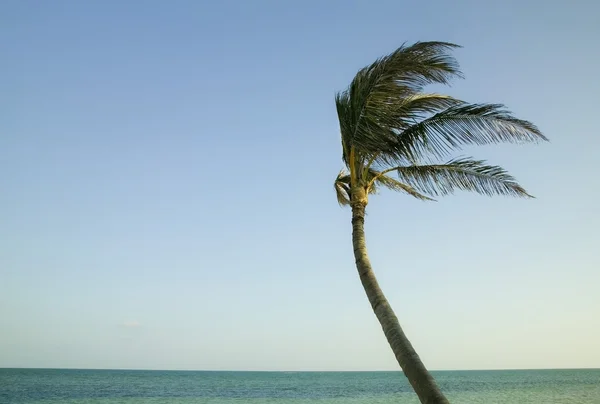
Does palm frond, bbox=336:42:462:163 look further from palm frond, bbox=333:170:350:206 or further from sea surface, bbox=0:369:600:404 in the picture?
sea surface, bbox=0:369:600:404

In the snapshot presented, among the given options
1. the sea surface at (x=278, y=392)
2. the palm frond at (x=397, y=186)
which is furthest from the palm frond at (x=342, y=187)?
the sea surface at (x=278, y=392)

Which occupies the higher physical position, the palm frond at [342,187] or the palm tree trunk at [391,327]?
the palm frond at [342,187]

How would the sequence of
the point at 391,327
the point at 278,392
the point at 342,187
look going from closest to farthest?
the point at 391,327, the point at 342,187, the point at 278,392

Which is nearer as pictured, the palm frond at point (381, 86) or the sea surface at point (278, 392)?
the palm frond at point (381, 86)

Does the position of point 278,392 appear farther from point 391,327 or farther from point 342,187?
point 391,327

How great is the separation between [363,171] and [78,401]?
132 ft

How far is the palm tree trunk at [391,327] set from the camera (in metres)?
5.75

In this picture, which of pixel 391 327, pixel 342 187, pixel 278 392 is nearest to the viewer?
pixel 391 327

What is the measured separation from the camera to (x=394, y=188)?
9805 millimetres

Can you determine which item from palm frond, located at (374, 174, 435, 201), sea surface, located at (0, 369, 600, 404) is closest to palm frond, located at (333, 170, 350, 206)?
palm frond, located at (374, 174, 435, 201)

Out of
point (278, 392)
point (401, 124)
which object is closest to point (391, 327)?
point (401, 124)

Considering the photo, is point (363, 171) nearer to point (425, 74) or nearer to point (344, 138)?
point (344, 138)

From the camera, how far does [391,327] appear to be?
646 centimetres

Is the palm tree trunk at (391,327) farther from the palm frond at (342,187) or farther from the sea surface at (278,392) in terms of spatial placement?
the sea surface at (278,392)
